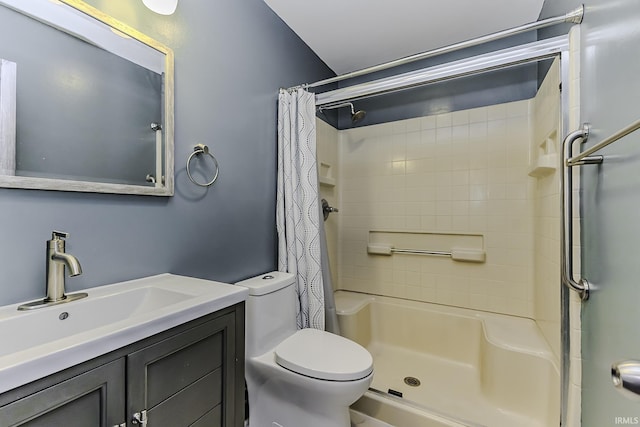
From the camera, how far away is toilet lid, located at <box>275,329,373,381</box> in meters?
1.18

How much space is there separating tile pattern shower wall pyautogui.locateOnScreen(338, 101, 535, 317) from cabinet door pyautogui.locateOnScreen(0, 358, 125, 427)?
2063 millimetres

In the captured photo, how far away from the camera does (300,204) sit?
171cm

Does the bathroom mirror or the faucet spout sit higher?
the bathroom mirror

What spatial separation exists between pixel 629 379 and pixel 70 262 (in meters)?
1.26

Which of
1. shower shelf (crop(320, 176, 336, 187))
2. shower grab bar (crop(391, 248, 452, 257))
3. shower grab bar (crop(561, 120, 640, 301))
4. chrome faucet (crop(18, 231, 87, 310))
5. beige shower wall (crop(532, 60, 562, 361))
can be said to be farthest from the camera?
shower shelf (crop(320, 176, 336, 187))

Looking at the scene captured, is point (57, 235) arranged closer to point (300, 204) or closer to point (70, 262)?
point (70, 262)

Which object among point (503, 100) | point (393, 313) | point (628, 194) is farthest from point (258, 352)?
point (503, 100)

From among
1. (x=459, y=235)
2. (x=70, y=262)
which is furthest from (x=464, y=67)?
(x=70, y=262)

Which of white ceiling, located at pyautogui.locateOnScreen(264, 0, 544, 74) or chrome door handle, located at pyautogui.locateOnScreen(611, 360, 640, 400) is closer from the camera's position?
chrome door handle, located at pyautogui.locateOnScreen(611, 360, 640, 400)

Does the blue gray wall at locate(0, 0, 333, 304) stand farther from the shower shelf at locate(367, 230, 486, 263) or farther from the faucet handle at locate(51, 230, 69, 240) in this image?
the shower shelf at locate(367, 230, 486, 263)

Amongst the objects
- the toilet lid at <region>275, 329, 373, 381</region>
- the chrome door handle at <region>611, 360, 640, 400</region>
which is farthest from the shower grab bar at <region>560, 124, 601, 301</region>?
the toilet lid at <region>275, 329, 373, 381</region>

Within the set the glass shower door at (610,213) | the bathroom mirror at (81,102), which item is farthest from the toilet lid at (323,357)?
the bathroom mirror at (81,102)

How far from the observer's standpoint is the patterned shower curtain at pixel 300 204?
168 cm

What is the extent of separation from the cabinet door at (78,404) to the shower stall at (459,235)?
134cm
